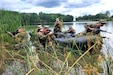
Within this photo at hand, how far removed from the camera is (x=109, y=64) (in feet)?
7.59

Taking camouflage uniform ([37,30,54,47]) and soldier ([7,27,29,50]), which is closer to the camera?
soldier ([7,27,29,50])

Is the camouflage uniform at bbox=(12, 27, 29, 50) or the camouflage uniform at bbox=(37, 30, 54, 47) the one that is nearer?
the camouflage uniform at bbox=(12, 27, 29, 50)

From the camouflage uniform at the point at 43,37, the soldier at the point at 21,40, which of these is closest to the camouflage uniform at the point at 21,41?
the soldier at the point at 21,40

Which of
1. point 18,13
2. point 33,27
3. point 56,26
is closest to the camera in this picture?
point 33,27

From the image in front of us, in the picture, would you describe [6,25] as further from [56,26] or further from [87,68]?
[87,68]

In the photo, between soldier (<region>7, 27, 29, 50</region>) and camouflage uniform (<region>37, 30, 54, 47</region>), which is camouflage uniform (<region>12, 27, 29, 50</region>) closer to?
soldier (<region>7, 27, 29, 50</region>)

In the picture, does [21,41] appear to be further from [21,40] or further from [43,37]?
[43,37]

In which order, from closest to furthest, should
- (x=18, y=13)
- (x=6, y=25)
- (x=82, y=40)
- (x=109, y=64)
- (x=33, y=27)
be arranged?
(x=109, y=64) < (x=82, y=40) < (x=6, y=25) < (x=33, y=27) < (x=18, y=13)

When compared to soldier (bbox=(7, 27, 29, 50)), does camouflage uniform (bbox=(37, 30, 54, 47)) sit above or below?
below

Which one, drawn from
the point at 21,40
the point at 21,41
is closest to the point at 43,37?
the point at 21,40

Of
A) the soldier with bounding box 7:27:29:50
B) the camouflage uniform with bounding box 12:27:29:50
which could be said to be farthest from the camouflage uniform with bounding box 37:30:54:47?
the camouflage uniform with bounding box 12:27:29:50

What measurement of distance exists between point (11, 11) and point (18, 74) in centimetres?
1231

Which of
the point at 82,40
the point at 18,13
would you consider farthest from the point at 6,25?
the point at 82,40

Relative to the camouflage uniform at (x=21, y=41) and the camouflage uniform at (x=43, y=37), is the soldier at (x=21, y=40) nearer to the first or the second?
the camouflage uniform at (x=21, y=41)
